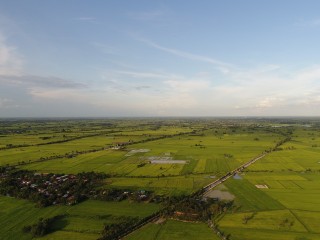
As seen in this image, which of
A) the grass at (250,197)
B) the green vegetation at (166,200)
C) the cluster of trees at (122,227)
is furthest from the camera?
the grass at (250,197)

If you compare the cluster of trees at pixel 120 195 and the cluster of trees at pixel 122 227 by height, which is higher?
the cluster of trees at pixel 120 195

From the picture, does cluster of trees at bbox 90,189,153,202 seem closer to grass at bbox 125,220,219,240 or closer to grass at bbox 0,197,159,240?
grass at bbox 0,197,159,240

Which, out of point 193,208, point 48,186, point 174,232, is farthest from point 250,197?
point 48,186

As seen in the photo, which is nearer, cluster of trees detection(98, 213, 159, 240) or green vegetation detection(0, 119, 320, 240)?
cluster of trees detection(98, 213, 159, 240)

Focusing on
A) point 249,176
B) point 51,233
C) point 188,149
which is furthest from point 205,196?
point 188,149

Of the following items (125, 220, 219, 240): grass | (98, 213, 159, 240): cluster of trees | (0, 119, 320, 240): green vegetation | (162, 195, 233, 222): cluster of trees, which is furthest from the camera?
(162, 195, 233, 222): cluster of trees

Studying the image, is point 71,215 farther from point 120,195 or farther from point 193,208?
point 193,208

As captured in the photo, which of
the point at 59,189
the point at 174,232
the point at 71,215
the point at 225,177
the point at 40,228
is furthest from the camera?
the point at 225,177

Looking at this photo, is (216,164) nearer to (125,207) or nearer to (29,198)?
(125,207)

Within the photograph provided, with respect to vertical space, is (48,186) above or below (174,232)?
above

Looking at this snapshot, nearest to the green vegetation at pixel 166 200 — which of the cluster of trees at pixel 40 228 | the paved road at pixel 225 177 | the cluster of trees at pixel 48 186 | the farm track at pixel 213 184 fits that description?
the cluster of trees at pixel 40 228

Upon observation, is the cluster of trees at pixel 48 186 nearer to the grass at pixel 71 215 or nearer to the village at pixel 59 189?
the village at pixel 59 189

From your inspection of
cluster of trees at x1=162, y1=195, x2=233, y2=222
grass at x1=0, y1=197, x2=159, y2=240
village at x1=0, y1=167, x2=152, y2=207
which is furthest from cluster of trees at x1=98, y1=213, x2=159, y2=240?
village at x1=0, y1=167, x2=152, y2=207
